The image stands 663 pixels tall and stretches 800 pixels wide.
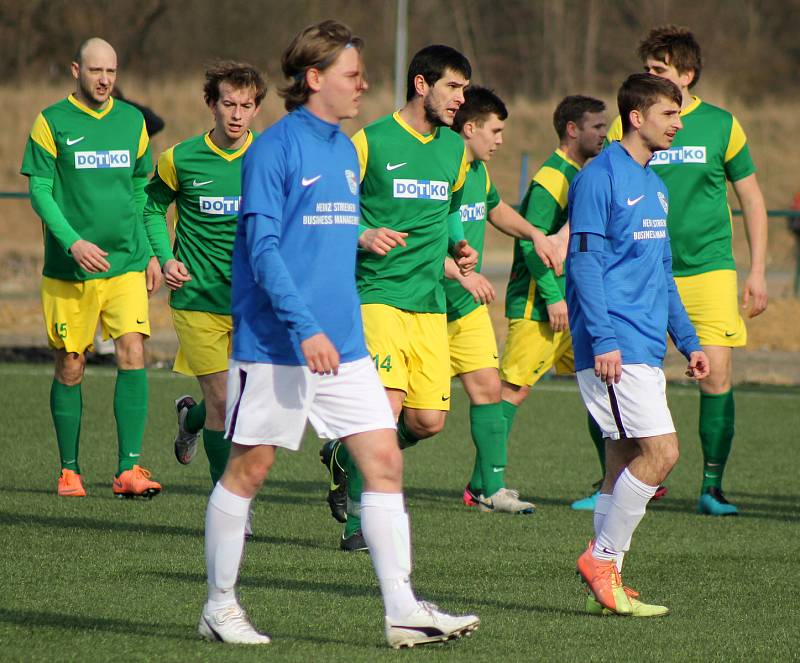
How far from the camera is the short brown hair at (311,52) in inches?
197

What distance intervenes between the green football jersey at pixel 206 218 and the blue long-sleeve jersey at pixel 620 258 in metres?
2.13

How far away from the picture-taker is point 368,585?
6090 mm

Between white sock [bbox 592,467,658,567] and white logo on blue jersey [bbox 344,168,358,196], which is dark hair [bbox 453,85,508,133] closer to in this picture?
white sock [bbox 592,467,658,567]

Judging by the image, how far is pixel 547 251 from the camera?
25.9 ft

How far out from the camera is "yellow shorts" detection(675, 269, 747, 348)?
8.27 meters

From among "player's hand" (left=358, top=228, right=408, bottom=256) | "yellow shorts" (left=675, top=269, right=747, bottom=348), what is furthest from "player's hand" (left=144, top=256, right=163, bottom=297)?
"yellow shorts" (left=675, top=269, right=747, bottom=348)

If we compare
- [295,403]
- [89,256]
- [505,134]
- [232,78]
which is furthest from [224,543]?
[505,134]

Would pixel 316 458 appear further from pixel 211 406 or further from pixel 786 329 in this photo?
pixel 786 329

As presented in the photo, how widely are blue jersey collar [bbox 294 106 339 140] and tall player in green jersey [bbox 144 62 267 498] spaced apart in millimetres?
2335

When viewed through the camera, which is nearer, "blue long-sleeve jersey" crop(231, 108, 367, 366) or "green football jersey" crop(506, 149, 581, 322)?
"blue long-sleeve jersey" crop(231, 108, 367, 366)

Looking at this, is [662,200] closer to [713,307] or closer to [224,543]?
[224,543]

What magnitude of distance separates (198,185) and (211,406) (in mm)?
1077

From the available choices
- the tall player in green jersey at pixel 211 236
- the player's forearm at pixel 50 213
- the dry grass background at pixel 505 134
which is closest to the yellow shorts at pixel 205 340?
the tall player in green jersey at pixel 211 236

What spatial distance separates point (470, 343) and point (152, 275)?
1.73m
